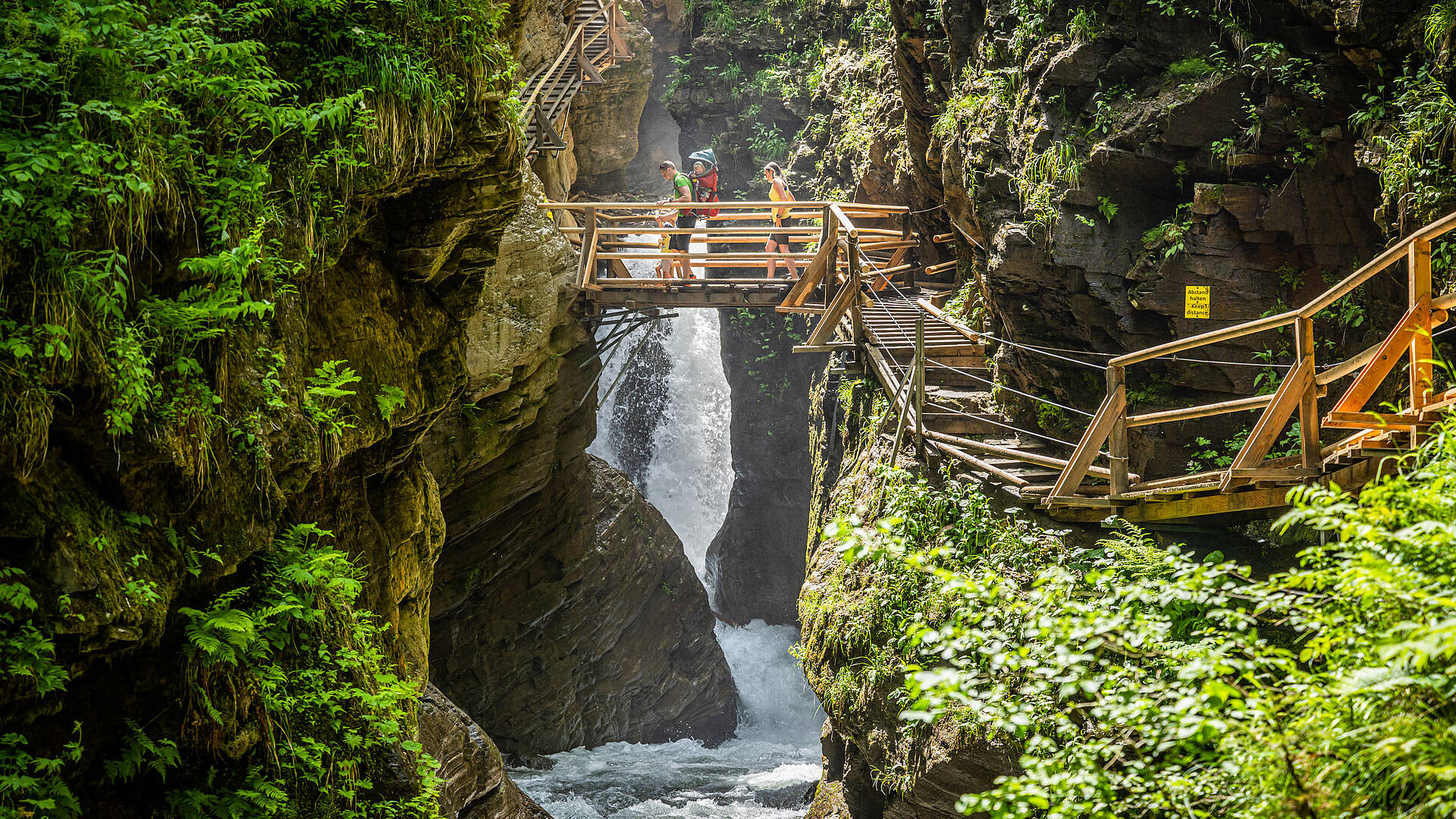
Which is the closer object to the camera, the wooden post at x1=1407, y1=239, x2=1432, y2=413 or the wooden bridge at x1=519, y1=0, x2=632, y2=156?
the wooden post at x1=1407, y1=239, x2=1432, y2=413

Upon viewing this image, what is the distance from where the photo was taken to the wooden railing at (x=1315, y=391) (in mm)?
4941

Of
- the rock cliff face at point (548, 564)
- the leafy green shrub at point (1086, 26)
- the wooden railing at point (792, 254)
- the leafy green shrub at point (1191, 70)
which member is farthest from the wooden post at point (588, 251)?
the leafy green shrub at point (1191, 70)

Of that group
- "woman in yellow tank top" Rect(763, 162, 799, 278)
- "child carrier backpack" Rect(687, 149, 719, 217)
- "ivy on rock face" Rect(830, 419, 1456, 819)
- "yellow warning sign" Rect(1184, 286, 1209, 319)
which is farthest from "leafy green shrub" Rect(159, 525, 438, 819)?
"child carrier backpack" Rect(687, 149, 719, 217)

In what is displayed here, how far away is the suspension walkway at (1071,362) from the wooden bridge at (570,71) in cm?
133

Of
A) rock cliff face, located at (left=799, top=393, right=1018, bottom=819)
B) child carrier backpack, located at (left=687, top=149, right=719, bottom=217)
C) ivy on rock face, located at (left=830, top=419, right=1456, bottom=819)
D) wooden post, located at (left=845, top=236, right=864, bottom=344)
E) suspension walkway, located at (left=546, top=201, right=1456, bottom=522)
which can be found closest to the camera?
ivy on rock face, located at (left=830, top=419, right=1456, bottom=819)

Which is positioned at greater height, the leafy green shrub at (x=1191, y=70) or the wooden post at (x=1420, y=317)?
the leafy green shrub at (x=1191, y=70)

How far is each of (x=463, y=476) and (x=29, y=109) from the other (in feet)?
28.6

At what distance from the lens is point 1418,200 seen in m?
6.39

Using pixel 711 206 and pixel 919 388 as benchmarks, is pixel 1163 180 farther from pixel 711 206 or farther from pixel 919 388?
pixel 711 206

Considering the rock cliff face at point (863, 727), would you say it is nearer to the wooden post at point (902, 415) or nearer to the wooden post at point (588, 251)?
the wooden post at point (902, 415)

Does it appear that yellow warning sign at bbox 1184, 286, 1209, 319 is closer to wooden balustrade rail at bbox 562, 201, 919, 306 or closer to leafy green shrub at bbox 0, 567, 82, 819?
wooden balustrade rail at bbox 562, 201, 919, 306

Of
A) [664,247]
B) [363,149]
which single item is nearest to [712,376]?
[664,247]

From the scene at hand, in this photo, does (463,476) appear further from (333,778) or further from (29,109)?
(29,109)

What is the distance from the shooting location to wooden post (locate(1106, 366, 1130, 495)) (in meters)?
6.69
